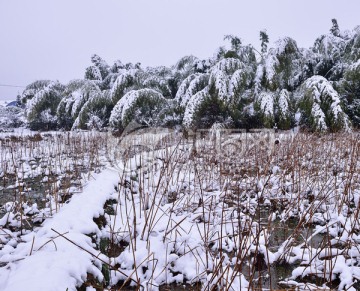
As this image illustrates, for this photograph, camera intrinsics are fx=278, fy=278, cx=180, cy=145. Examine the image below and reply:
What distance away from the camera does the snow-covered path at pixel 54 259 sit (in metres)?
1.21

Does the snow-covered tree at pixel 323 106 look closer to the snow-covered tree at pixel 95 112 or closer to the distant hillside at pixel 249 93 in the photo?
the distant hillside at pixel 249 93

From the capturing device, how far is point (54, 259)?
139 cm

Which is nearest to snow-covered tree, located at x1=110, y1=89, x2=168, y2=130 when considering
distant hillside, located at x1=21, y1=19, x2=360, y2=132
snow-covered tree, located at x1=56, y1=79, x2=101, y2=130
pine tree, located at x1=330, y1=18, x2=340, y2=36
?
distant hillside, located at x1=21, y1=19, x2=360, y2=132

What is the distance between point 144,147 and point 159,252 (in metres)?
3.90

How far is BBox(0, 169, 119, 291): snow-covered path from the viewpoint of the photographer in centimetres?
121

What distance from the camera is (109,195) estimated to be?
2779 millimetres

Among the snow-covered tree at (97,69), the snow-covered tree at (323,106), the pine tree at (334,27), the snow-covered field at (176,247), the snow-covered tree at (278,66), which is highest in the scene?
the pine tree at (334,27)

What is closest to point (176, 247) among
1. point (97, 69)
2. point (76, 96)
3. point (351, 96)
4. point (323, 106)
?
point (323, 106)

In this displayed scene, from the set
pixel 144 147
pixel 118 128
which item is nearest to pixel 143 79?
pixel 118 128

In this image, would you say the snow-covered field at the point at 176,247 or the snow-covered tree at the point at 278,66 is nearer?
the snow-covered field at the point at 176,247

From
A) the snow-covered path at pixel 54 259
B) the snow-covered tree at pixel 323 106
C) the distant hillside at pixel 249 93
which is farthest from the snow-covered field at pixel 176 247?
the distant hillside at pixel 249 93

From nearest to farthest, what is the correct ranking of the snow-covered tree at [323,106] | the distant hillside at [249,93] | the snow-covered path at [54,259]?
1. the snow-covered path at [54,259]
2. the snow-covered tree at [323,106]
3. the distant hillside at [249,93]

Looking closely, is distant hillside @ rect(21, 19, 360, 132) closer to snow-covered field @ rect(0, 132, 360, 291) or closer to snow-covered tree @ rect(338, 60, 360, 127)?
snow-covered tree @ rect(338, 60, 360, 127)

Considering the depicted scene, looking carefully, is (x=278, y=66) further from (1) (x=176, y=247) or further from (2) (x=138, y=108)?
(1) (x=176, y=247)
